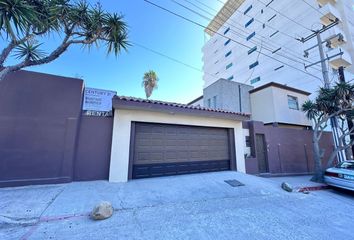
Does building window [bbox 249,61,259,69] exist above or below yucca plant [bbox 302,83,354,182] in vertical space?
above

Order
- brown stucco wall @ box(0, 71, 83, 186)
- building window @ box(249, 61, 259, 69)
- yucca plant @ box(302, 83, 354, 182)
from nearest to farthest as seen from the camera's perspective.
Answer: brown stucco wall @ box(0, 71, 83, 186), yucca plant @ box(302, 83, 354, 182), building window @ box(249, 61, 259, 69)

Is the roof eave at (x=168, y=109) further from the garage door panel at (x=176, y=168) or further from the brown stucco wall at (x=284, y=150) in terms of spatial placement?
the garage door panel at (x=176, y=168)

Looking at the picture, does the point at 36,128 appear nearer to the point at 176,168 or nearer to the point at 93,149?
the point at 93,149

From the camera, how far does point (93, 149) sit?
20.9 feet

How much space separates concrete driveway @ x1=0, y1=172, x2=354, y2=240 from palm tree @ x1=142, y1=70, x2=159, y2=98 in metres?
13.3

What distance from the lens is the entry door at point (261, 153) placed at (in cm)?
993

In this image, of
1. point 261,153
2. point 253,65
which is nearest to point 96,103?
point 261,153

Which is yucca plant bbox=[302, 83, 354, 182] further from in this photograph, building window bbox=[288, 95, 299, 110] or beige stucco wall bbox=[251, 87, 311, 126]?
building window bbox=[288, 95, 299, 110]

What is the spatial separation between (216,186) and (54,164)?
19.1 ft

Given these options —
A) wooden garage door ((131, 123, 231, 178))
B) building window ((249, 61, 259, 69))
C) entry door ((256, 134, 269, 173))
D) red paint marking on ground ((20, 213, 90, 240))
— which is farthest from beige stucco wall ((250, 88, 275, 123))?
building window ((249, 61, 259, 69))

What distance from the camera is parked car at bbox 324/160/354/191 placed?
22.4 feet

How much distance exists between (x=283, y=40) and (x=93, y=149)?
26242mm

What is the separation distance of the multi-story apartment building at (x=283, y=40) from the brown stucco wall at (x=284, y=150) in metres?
8.30

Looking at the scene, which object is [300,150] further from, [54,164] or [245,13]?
[245,13]
